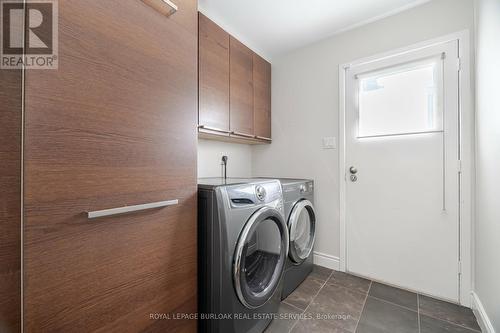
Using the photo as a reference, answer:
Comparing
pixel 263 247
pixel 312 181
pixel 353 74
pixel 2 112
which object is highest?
pixel 353 74

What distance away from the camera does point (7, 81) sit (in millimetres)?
622

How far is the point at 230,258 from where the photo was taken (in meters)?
→ 1.08

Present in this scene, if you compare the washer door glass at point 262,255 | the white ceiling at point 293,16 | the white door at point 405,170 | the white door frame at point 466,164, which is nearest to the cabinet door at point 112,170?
the washer door glass at point 262,255

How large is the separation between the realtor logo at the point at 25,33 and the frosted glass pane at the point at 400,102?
2.11 meters

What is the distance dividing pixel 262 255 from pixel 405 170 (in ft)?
4.51

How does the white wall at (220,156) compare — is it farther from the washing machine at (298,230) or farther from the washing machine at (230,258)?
the washing machine at (230,258)

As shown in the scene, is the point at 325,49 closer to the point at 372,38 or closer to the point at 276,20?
the point at 372,38

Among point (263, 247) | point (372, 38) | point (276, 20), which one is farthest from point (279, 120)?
point (263, 247)

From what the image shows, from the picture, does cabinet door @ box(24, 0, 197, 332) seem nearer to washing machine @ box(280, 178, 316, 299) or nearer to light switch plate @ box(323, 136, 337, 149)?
washing machine @ box(280, 178, 316, 299)

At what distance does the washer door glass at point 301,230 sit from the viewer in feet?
5.51

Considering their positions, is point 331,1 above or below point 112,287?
above

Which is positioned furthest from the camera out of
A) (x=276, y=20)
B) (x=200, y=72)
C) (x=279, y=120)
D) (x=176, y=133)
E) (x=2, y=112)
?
(x=279, y=120)

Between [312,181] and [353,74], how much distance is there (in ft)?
3.54

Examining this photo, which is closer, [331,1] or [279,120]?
[331,1]
